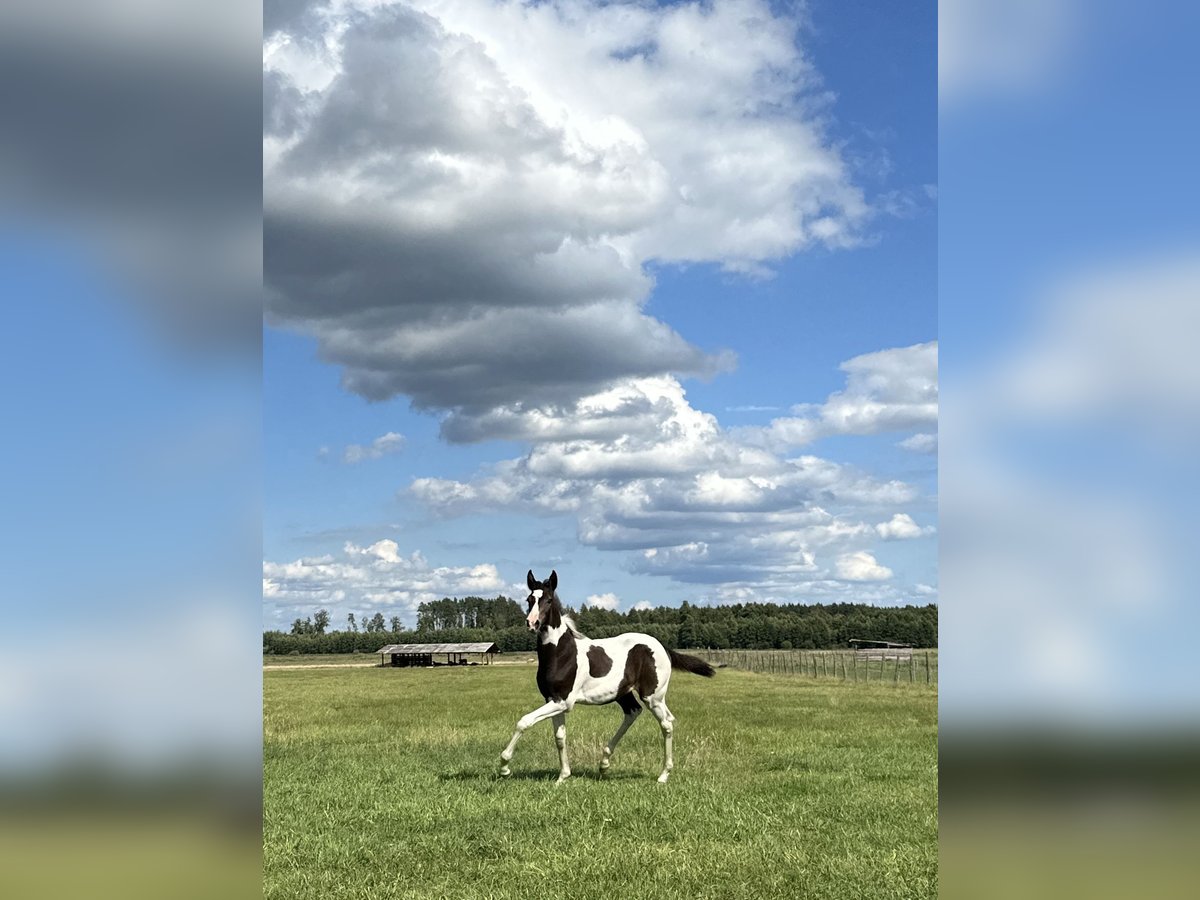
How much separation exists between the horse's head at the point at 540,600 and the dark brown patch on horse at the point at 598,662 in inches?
30.1

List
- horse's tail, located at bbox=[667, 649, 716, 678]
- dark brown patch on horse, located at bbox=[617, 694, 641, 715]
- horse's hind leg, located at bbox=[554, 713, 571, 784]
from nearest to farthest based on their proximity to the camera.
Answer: horse's hind leg, located at bbox=[554, 713, 571, 784]
dark brown patch on horse, located at bbox=[617, 694, 641, 715]
horse's tail, located at bbox=[667, 649, 716, 678]

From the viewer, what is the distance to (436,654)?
88.2 meters

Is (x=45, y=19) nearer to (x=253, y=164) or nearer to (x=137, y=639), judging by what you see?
(x=253, y=164)

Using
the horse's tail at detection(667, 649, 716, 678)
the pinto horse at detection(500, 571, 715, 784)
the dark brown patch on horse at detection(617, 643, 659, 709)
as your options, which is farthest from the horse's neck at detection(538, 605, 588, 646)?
the horse's tail at detection(667, 649, 716, 678)

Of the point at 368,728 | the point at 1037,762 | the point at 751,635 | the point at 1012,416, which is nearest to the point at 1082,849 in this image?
the point at 1037,762

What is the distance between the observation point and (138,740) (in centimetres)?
268

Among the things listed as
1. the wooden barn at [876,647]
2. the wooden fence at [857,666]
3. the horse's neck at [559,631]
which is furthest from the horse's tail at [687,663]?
the wooden barn at [876,647]

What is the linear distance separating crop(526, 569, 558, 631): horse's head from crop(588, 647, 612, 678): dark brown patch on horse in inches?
30.1

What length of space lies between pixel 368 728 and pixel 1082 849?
65.1 feet

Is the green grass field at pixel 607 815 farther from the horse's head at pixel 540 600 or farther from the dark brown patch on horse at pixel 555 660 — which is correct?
the horse's head at pixel 540 600

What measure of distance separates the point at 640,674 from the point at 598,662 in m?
0.70

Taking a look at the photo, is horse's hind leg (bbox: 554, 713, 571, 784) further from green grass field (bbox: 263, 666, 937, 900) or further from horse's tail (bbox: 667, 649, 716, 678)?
horse's tail (bbox: 667, 649, 716, 678)

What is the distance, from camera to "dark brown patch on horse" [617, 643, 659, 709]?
1396 cm

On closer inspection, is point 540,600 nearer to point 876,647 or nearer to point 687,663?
point 687,663
